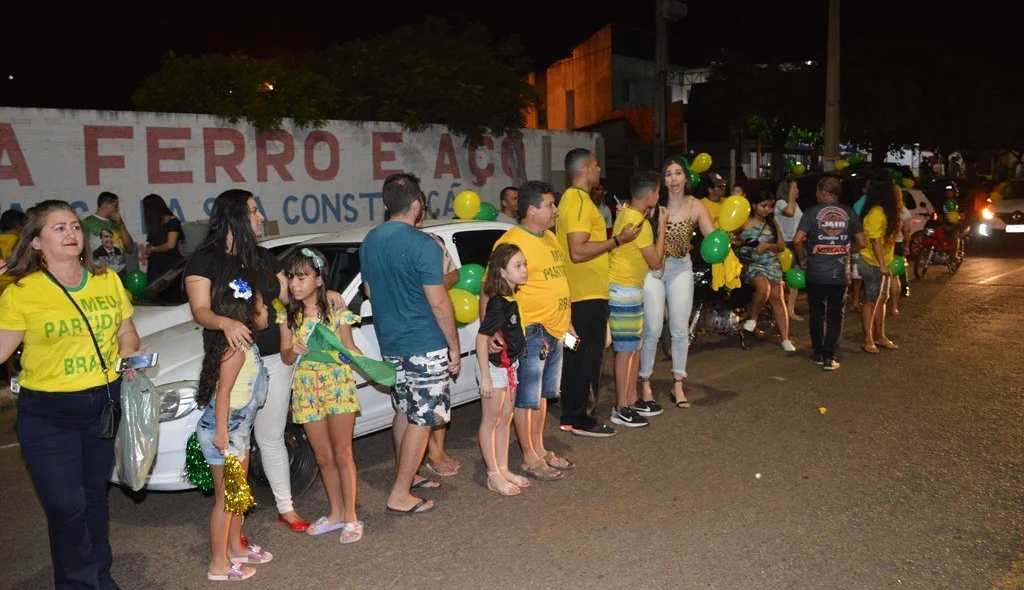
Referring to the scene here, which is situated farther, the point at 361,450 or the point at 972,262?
the point at 972,262

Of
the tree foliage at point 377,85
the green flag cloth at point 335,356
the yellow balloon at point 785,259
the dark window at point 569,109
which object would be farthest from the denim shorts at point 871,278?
the dark window at point 569,109

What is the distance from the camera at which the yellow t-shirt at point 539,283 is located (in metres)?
5.48

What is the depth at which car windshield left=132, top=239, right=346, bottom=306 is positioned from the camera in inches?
236

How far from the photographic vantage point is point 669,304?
7234mm

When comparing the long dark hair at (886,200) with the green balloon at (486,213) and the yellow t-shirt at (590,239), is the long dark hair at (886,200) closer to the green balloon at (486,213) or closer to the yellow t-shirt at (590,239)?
the green balloon at (486,213)

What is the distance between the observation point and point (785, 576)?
166 inches

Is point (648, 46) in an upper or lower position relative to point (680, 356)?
upper

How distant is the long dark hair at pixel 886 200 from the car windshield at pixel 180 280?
18.4 feet

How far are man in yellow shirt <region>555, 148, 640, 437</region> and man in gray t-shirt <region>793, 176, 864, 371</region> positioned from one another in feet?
9.84

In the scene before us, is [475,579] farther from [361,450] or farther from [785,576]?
[361,450]

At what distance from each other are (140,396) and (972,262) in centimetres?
1720

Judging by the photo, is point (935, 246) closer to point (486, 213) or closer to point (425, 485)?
point (486, 213)

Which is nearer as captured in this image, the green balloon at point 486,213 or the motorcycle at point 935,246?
the green balloon at point 486,213

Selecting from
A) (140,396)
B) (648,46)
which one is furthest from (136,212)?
(648,46)
